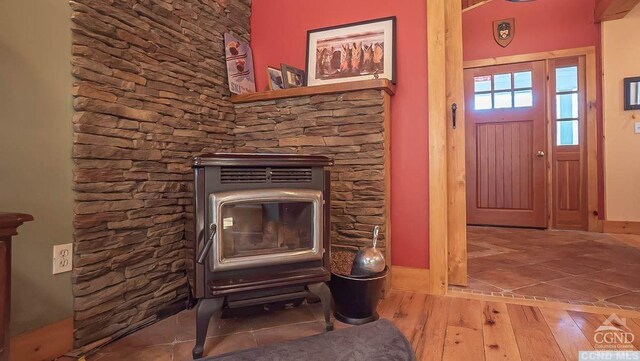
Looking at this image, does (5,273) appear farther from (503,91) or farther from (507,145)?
(503,91)

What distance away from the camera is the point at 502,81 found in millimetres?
4176

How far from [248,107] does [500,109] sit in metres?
3.36

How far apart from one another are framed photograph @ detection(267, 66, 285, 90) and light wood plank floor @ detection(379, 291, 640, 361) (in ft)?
4.72

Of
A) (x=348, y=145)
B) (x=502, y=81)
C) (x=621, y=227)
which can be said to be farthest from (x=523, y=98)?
(x=348, y=145)

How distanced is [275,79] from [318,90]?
39 centimetres

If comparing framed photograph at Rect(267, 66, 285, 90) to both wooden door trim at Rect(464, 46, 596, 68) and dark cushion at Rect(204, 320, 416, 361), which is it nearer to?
dark cushion at Rect(204, 320, 416, 361)

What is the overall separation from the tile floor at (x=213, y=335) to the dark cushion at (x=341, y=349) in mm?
141

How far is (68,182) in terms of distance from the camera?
50.8 inches

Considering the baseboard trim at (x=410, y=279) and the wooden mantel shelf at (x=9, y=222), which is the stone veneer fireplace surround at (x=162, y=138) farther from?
the wooden mantel shelf at (x=9, y=222)

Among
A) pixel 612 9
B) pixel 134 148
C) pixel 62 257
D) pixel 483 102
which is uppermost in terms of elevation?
pixel 612 9

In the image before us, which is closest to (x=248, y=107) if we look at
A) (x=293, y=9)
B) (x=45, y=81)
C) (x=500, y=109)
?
(x=293, y=9)

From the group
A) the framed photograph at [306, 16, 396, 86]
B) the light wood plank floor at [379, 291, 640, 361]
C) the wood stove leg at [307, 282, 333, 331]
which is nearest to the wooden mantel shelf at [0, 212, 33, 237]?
the wood stove leg at [307, 282, 333, 331]

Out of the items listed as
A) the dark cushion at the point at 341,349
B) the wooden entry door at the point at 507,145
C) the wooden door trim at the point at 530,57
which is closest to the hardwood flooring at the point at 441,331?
the dark cushion at the point at 341,349

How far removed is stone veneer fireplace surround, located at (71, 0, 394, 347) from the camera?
1.35 meters
